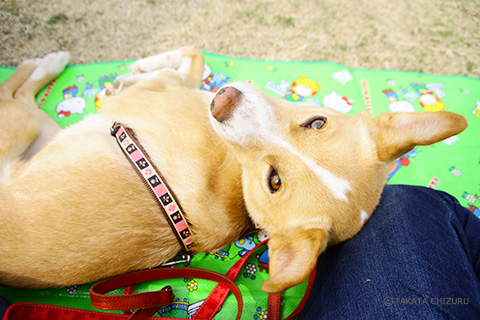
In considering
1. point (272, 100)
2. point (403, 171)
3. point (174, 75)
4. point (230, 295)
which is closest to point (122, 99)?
point (174, 75)

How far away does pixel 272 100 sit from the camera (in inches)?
95.7

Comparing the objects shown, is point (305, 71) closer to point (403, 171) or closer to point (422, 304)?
point (403, 171)

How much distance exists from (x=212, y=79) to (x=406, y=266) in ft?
9.90

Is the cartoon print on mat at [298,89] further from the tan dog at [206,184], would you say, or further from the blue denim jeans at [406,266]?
the blue denim jeans at [406,266]

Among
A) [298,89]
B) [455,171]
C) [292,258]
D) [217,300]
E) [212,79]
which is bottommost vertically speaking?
[455,171]

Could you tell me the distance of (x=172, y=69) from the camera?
137 inches

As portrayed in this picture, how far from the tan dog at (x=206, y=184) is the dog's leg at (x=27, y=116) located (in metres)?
0.06

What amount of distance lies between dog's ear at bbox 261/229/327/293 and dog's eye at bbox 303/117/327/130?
757mm

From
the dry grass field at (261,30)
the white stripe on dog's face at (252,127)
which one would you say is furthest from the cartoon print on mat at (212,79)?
the white stripe on dog's face at (252,127)

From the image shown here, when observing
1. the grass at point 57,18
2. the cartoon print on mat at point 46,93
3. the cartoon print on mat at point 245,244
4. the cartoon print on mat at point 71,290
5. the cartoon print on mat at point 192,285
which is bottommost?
the cartoon print on mat at point 245,244

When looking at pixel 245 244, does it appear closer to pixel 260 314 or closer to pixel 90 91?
pixel 260 314

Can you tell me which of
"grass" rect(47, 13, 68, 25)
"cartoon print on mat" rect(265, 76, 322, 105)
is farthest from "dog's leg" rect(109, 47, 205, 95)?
"grass" rect(47, 13, 68, 25)

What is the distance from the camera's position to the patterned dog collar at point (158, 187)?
2295mm

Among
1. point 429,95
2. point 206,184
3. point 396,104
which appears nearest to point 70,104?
point 206,184
